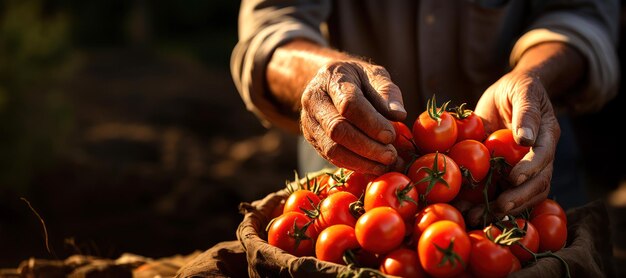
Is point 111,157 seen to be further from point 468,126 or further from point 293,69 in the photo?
point 468,126

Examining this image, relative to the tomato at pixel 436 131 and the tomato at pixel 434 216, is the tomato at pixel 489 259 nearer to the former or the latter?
the tomato at pixel 434 216

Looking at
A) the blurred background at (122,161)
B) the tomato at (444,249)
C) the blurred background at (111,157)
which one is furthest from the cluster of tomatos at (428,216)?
the blurred background at (122,161)

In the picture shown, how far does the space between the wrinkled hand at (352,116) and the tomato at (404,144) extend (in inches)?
3.7

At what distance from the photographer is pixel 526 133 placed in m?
1.85

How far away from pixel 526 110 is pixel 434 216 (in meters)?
0.48

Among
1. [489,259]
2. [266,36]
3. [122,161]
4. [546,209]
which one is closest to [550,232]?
[546,209]

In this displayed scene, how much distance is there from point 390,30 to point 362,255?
4.86 feet

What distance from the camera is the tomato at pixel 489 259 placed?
5.32 feet

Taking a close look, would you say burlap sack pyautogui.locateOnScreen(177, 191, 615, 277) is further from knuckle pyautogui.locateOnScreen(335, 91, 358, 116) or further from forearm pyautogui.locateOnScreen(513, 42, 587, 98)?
forearm pyautogui.locateOnScreen(513, 42, 587, 98)

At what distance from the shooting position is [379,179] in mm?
1786

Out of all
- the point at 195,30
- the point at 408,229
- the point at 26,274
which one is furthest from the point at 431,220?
the point at 195,30

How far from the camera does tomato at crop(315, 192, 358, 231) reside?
181 centimetres

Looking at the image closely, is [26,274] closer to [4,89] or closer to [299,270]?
[299,270]

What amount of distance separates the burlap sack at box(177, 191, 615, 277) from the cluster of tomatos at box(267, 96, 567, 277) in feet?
0.20
